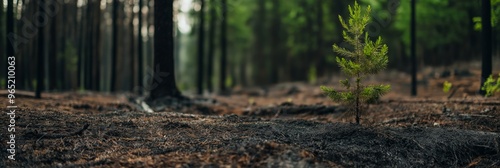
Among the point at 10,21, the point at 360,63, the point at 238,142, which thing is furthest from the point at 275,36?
the point at 238,142

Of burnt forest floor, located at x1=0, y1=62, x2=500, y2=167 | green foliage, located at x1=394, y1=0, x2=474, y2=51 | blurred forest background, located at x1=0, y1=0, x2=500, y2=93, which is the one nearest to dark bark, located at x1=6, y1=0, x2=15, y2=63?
burnt forest floor, located at x1=0, y1=62, x2=500, y2=167

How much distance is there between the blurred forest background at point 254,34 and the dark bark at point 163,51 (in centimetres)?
643

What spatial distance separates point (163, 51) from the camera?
13.3 metres

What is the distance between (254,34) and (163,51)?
91.5 feet

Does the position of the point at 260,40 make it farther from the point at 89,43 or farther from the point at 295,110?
the point at 295,110

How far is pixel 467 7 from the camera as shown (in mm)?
25438

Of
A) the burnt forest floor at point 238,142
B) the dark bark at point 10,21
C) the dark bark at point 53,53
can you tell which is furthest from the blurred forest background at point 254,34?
the burnt forest floor at point 238,142

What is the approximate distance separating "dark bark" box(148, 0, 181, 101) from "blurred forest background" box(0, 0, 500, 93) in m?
6.43

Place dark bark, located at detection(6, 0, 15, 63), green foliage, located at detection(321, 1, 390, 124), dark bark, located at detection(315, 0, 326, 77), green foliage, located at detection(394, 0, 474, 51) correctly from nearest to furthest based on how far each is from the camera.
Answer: green foliage, located at detection(321, 1, 390, 124), dark bark, located at detection(6, 0, 15, 63), green foliage, located at detection(394, 0, 474, 51), dark bark, located at detection(315, 0, 326, 77)

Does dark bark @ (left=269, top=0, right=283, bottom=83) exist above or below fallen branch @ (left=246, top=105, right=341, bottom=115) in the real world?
above

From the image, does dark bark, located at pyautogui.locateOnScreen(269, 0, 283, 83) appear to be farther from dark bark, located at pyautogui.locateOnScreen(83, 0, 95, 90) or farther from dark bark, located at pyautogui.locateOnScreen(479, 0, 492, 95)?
dark bark, located at pyautogui.locateOnScreen(479, 0, 492, 95)

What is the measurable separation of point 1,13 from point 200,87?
54.0 feet

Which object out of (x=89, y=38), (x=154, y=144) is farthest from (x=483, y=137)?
(x=89, y=38)

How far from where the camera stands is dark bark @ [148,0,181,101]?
1315cm
